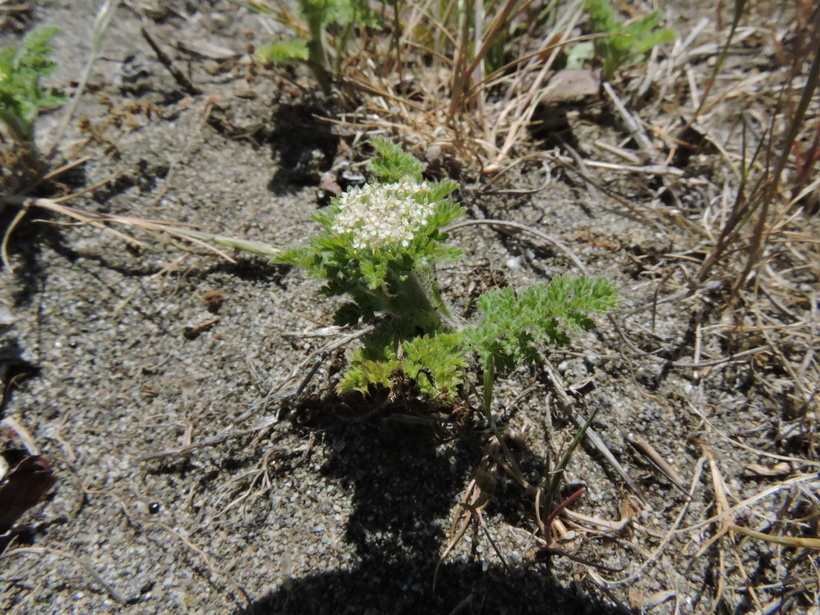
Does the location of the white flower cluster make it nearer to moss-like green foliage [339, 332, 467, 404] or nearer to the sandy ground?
moss-like green foliage [339, 332, 467, 404]

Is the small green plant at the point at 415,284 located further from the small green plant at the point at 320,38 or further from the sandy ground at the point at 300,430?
the small green plant at the point at 320,38

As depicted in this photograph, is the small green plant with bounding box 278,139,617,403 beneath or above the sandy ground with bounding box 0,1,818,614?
above

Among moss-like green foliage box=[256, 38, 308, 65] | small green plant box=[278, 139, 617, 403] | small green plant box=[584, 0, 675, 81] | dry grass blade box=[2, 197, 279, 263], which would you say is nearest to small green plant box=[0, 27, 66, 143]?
dry grass blade box=[2, 197, 279, 263]

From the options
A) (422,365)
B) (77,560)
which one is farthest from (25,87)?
(422,365)

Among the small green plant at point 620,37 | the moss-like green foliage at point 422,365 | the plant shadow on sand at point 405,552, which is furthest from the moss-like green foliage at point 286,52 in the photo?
the plant shadow on sand at point 405,552

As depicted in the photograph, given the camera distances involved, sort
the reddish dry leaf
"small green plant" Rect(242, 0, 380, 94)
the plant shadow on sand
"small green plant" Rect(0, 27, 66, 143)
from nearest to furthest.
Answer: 1. the plant shadow on sand
2. the reddish dry leaf
3. "small green plant" Rect(0, 27, 66, 143)
4. "small green plant" Rect(242, 0, 380, 94)

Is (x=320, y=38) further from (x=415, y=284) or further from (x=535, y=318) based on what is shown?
(x=535, y=318)
